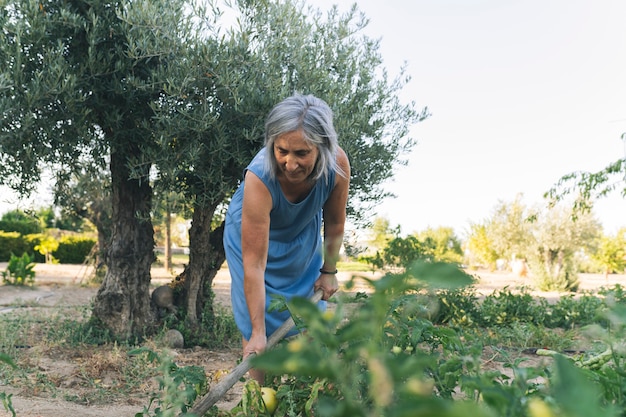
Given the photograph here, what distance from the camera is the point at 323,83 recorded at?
5828 millimetres

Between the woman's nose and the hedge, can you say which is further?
the hedge

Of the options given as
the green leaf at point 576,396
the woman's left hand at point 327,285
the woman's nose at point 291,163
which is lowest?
the woman's left hand at point 327,285

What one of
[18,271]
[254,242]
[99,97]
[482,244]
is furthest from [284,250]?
[482,244]

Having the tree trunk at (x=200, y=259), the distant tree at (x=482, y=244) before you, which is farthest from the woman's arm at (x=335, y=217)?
the distant tree at (x=482, y=244)

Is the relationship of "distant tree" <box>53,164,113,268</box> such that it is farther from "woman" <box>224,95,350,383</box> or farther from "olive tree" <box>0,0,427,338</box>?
"woman" <box>224,95,350,383</box>

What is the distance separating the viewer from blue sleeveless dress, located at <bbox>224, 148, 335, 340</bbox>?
3.15m

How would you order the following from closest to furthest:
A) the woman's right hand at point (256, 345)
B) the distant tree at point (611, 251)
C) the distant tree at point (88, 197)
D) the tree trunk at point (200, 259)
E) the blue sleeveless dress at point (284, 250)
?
the woman's right hand at point (256, 345) < the blue sleeveless dress at point (284, 250) < the tree trunk at point (200, 259) < the distant tree at point (88, 197) < the distant tree at point (611, 251)

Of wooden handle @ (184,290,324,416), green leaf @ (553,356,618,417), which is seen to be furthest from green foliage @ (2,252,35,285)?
green leaf @ (553,356,618,417)

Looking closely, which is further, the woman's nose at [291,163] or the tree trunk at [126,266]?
the tree trunk at [126,266]

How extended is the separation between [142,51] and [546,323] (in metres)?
6.38

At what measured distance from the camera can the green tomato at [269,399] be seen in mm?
2146

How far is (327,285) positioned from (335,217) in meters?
0.39

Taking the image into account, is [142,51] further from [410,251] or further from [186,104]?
[410,251]

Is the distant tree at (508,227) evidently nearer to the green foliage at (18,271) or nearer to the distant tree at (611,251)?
the distant tree at (611,251)
